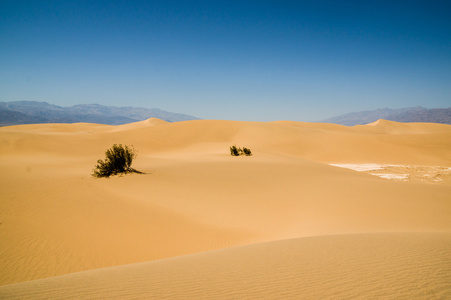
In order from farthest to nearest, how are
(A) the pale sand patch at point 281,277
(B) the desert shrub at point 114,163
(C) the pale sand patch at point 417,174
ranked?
(C) the pale sand patch at point 417,174
(B) the desert shrub at point 114,163
(A) the pale sand patch at point 281,277

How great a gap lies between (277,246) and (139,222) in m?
3.86

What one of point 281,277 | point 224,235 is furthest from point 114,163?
point 281,277

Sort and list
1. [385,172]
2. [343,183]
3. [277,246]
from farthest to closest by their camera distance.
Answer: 1. [385,172]
2. [343,183]
3. [277,246]

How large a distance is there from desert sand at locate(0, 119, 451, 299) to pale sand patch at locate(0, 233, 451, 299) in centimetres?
1

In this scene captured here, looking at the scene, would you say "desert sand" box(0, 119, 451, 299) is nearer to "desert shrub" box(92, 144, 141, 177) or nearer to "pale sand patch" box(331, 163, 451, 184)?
"pale sand patch" box(331, 163, 451, 184)

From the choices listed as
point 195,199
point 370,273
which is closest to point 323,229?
point 370,273

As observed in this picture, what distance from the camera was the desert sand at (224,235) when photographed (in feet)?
7.73

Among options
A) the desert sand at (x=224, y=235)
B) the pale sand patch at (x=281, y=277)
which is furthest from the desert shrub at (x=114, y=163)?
the pale sand patch at (x=281, y=277)

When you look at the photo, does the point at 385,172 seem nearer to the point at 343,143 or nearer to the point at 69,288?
the point at 343,143

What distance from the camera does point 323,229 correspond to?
5.66 meters

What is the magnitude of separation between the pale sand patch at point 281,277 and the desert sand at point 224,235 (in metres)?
0.01

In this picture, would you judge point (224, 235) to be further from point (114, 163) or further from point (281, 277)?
point (114, 163)

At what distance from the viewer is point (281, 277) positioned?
255cm

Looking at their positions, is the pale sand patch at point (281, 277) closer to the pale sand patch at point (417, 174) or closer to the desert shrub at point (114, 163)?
the desert shrub at point (114, 163)
